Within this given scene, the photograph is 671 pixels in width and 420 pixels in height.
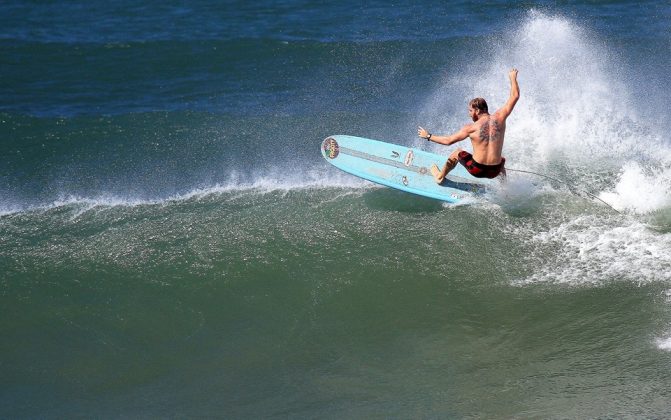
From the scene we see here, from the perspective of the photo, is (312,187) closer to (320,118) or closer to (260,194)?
(260,194)

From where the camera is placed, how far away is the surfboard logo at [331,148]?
12.0m

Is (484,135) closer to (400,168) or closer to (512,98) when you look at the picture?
(512,98)

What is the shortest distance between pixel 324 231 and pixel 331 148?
155 cm

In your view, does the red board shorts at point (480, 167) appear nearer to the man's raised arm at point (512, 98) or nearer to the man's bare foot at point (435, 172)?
the man's raised arm at point (512, 98)

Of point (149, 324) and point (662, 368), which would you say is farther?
point (149, 324)

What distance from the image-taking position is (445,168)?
11.0m

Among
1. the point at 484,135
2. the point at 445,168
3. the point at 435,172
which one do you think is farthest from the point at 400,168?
the point at 484,135

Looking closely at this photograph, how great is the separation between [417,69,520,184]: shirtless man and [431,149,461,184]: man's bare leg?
44 centimetres

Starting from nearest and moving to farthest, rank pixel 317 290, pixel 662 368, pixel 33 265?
pixel 662 368, pixel 317 290, pixel 33 265

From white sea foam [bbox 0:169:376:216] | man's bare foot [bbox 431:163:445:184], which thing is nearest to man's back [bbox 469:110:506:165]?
man's bare foot [bbox 431:163:445:184]

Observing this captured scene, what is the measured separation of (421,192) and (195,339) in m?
3.86

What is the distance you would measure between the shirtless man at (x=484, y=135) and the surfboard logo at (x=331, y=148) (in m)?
2.31

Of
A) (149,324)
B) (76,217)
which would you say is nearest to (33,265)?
(76,217)

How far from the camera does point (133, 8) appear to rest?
19781mm
